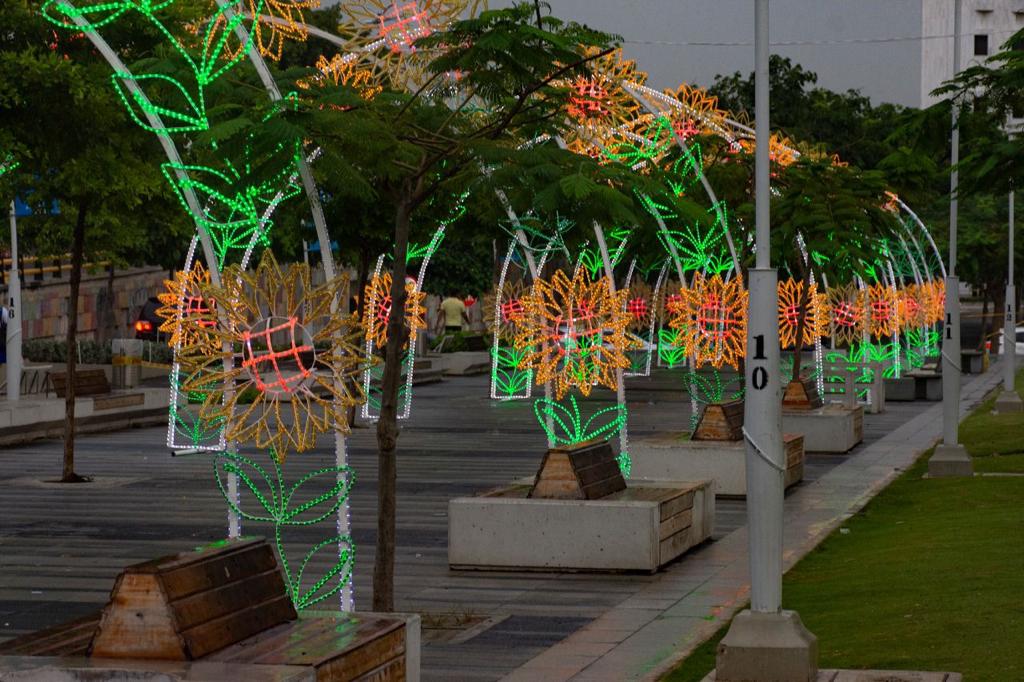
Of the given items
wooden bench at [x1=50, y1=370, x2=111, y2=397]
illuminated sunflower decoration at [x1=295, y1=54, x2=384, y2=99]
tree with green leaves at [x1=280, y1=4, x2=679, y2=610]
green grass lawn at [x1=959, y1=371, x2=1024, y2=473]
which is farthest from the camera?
wooden bench at [x1=50, y1=370, x2=111, y2=397]

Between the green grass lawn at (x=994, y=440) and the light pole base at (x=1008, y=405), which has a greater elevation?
the light pole base at (x=1008, y=405)

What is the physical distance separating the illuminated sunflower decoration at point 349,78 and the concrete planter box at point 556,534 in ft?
11.9

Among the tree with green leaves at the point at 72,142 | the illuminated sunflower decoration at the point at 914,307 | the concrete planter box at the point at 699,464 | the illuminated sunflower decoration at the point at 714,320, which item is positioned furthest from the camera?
the illuminated sunflower decoration at the point at 914,307

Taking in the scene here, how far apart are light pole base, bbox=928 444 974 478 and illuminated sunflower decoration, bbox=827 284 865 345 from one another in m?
25.0

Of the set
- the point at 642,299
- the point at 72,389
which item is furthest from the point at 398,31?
the point at 642,299

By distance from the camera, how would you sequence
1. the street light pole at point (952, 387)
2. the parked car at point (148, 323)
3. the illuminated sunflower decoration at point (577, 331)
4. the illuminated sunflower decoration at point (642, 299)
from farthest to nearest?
the illuminated sunflower decoration at point (642, 299) < the parked car at point (148, 323) < the street light pole at point (952, 387) < the illuminated sunflower decoration at point (577, 331)

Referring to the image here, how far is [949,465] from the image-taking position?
22672 millimetres

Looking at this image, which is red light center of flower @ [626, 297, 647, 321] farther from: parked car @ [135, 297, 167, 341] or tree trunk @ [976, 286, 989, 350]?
parked car @ [135, 297, 167, 341]

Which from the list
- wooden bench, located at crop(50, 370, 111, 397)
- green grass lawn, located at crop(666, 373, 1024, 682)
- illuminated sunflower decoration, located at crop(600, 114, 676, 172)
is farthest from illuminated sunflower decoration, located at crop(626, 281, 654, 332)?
green grass lawn, located at crop(666, 373, 1024, 682)

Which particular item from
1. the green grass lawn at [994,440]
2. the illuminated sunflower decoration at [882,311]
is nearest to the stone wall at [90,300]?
the illuminated sunflower decoration at [882,311]

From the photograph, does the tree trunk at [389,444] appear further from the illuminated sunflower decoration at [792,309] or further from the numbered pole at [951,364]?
the illuminated sunflower decoration at [792,309]

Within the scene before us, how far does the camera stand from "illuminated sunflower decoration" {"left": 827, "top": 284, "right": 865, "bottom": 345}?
1922 inches

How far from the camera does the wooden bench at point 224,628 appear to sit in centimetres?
776

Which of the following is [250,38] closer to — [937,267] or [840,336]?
[840,336]
